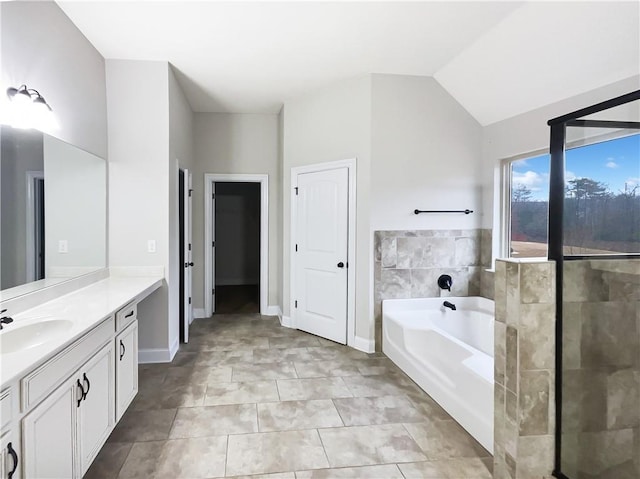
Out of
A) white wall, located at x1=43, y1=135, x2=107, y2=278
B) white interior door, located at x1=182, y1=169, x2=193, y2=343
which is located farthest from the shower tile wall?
white interior door, located at x1=182, y1=169, x2=193, y2=343

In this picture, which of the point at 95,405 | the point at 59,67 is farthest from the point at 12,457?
the point at 59,67

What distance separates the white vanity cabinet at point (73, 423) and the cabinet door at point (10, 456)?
3 centimetres

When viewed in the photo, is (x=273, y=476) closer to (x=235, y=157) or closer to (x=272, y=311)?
(x=272, y=311)

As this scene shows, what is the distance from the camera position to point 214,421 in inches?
101

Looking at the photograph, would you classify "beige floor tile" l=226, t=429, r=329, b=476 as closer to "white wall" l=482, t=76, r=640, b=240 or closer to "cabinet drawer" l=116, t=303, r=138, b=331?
"cabinet drawer" l=116, t=303, r=138, b=331

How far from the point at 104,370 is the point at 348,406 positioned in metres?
1.63

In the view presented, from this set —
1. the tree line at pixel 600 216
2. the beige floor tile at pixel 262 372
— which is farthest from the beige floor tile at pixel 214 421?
the tree line at pixel 600 216

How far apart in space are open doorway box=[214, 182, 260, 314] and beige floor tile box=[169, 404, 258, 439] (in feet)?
16.0

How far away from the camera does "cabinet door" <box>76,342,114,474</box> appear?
71.9 inches

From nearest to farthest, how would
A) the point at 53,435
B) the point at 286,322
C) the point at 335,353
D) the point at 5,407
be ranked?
1. the point at 5,407
2. the point at 53,435
3. the point at 335,353
4. the point at 286,322

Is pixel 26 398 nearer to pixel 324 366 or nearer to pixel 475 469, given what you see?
pixel 475 469

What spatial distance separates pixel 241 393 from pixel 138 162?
225 cm

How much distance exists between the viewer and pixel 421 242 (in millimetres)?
3959

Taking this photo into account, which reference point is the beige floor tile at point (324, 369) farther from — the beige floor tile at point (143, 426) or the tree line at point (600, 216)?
the tree line at point (600, 216)
